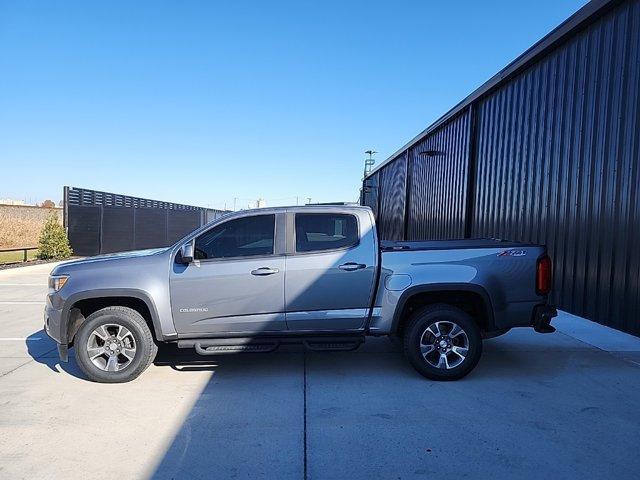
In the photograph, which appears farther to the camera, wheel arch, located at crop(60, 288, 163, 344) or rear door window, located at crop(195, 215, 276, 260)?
rear door window, located at crop(195, 215, 276, 260)

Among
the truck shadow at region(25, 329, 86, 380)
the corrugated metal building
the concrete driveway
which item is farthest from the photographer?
the corrugated metal building

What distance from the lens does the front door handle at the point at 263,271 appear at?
15.8 feet

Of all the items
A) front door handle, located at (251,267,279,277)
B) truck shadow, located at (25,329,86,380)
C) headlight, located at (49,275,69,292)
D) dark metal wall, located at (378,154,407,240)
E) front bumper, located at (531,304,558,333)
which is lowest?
truck shadow, located at (25,329,86,380)

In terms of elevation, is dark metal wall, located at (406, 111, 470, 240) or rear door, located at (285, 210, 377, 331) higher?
dark metal wall, located at (406, 111, 470, 240)

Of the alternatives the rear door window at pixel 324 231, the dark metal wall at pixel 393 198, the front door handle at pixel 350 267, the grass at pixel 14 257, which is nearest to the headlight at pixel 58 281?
the rear door window at pixel 324 231

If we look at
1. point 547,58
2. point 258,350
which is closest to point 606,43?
point 547,58

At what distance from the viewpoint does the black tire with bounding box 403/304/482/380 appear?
4.81 m

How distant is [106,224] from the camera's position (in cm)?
2083

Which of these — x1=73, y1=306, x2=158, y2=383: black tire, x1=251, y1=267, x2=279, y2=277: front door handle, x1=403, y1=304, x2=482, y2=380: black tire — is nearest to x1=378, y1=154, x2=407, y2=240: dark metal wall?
x1=403, y1=304, x2=482, y2=380: black tire

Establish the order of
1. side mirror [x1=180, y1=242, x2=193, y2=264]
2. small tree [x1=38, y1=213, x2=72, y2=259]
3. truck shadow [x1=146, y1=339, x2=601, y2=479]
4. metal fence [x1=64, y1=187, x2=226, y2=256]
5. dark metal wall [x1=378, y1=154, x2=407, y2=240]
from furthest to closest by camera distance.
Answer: dark metal wall [x1=378, y1=154, x2=407, y2=240] < metal fence [x1=64, y1=187, x2=226, y2=256] < small tree [x1=38, y1=213, x2=72, y2=259] < side mirror [x1=180, y1=242, x2=193, y2=264] < truck shadow [x1=146, y1=339, x2=601, y2=479]

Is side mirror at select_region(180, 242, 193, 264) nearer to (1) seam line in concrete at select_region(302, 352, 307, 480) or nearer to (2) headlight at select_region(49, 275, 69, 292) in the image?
(2) headlight at select_region(49, 275, 69, 292)

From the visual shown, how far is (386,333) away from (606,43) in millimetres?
5632

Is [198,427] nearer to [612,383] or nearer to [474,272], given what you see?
[474,272]

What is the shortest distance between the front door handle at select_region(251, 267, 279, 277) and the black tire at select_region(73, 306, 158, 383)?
1.28m
